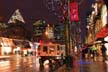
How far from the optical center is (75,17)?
89.4 ft

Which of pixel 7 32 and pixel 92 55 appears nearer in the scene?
pixel 92 55

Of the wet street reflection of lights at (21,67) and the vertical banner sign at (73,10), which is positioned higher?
the vertical banner sign at (73,10)

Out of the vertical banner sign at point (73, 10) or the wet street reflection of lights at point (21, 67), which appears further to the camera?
the vertical banner sign at point (73, 10)

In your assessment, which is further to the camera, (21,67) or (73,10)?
(21,67)

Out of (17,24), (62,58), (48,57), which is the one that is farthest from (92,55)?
(17,24)

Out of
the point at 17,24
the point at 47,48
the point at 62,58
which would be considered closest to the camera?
the point at 47,48

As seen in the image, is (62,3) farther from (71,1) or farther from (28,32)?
(28,32)

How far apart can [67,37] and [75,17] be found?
2.33 meters

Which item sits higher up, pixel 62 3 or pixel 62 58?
pixel 62 3

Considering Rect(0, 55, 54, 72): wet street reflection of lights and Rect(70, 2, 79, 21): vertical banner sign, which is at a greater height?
Rect(70, 2, 79, 21): vertical banner sign

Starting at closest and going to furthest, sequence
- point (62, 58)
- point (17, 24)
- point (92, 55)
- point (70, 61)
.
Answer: point (70, 61), point (62, 58), point (92, 55), point (17, 24)

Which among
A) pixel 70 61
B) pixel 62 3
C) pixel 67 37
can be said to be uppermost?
pixel 62 3

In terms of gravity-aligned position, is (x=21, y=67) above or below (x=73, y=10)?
below

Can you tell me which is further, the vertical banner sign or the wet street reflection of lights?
the vertical banner sign
